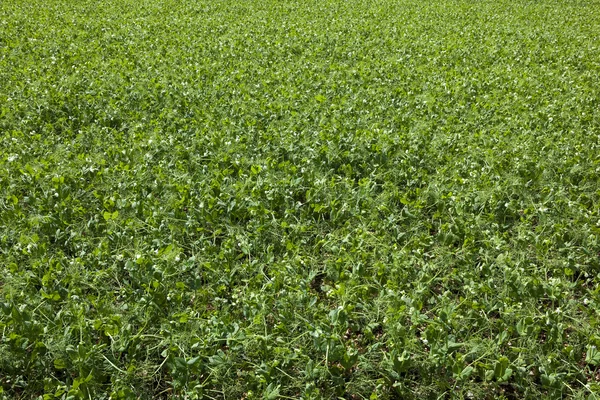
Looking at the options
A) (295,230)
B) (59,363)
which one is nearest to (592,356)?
(295,230)

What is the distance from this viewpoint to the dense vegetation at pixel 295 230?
3039mm

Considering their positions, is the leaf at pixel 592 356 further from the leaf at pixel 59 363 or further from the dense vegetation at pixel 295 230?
the leaf at pixel 59 363

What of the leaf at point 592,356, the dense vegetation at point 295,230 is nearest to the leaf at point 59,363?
the dense vegetation at point 295,230

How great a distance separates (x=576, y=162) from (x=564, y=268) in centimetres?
185

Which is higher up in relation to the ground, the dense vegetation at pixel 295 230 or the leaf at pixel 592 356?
the dense vegetation at pixel 295 230

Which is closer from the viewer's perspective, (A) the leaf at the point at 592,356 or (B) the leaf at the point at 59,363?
(B) the leaf at the point at 59,363

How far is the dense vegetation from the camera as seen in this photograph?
120 inches

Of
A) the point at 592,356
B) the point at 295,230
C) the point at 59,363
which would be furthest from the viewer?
the point at 295,230

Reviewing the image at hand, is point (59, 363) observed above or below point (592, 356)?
above

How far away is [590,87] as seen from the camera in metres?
7.77

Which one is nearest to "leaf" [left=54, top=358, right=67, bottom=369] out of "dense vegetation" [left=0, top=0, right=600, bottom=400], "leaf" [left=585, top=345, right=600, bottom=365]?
"dense vegetation" [left=0, top=0, right=600, bottom=400]

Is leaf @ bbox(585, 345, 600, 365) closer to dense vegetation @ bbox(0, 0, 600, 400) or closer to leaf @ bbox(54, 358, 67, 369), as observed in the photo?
dense vegetation @ bbox(0, 0, 600, 400)

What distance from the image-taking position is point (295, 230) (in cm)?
411

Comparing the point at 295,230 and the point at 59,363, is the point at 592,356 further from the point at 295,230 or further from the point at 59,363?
the point at 59,363
